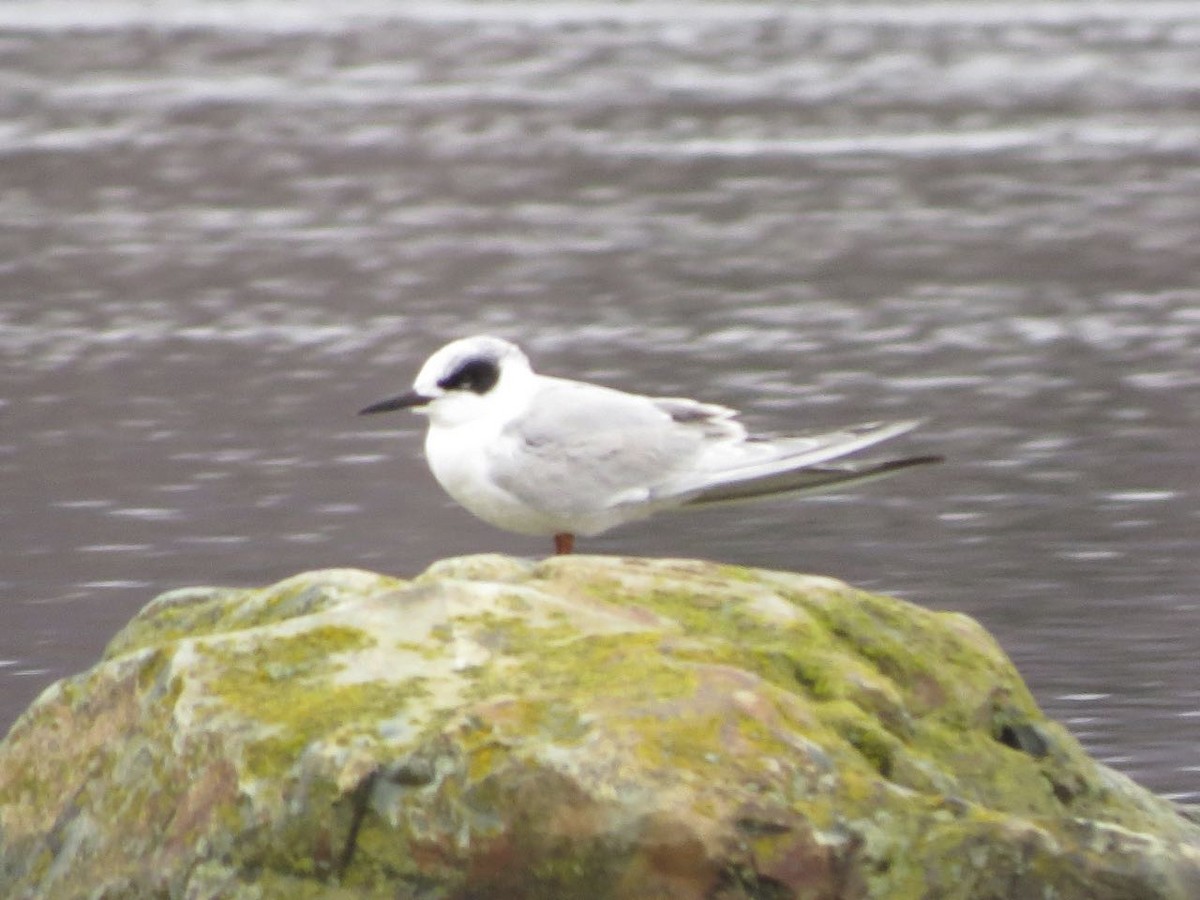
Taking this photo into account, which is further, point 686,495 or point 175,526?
point 175,526

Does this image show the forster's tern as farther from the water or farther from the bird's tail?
the water

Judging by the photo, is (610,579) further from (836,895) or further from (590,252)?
(590,252)

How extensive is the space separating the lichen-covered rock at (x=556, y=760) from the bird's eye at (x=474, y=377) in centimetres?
145

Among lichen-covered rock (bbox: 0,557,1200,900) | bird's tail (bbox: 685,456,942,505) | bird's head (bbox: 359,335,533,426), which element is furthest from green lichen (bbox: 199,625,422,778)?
bird's tail (bbox: 685,456,942,505)

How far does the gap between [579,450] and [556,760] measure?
2509mm

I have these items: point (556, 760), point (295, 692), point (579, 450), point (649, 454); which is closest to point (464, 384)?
point (579, 450)

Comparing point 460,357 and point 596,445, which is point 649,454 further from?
point 460,357

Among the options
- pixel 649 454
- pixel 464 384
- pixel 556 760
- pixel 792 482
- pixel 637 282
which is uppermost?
pixel 464 384

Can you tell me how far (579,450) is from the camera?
7.60 metres

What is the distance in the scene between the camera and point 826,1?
25.6m

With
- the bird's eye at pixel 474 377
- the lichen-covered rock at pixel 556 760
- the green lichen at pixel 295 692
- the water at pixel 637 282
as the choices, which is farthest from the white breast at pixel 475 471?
the green lichen at pixel 295 692

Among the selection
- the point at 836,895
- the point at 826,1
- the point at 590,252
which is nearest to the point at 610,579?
the point at 836,895

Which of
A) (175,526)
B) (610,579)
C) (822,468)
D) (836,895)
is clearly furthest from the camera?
(175,526)

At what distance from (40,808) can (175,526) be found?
435cm
